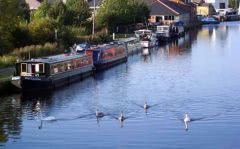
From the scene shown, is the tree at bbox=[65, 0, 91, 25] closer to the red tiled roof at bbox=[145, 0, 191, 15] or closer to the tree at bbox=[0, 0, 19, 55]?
the tree at bbox=[0, 0, 19, 55]

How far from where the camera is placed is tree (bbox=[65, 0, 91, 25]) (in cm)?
5961

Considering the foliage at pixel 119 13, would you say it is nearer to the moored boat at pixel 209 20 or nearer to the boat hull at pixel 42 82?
the boat hull at pixel 42 82

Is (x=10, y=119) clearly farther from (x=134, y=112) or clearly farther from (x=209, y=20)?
(x=209, y=20)

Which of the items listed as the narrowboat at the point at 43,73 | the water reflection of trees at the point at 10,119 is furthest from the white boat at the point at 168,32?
the water reflection of trees at the point at 10,119

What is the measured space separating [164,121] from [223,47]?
37.4 meters

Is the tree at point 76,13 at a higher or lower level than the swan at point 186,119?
higher

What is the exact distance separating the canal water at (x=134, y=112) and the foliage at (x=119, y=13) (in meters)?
22.9

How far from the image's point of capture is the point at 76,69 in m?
37.9

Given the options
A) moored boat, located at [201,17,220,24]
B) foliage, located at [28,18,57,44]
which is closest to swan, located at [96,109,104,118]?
foliage, located at [28,18,57,44]

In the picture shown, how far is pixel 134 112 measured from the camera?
27953 millimetres

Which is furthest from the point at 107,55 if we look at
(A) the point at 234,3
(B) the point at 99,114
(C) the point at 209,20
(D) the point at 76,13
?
(A) the point at 234,3

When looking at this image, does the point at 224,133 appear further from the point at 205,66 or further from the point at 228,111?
the point at 205,66

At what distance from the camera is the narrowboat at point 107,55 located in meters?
42.8

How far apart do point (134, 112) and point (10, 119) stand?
574cm
